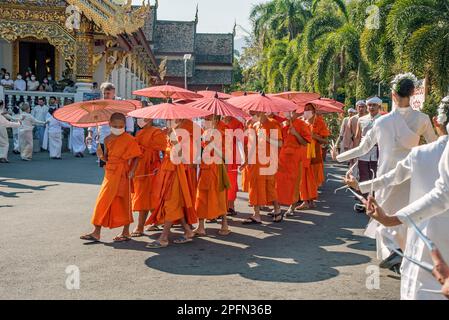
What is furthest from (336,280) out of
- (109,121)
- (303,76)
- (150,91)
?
(303,76)

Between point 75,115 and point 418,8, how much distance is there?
11.4 metres

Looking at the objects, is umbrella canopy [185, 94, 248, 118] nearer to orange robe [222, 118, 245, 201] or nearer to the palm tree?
orange robe [222, 118, 245, 201]

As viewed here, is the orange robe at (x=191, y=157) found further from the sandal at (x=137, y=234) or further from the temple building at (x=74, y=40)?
the temple building at (x=74, y=40)

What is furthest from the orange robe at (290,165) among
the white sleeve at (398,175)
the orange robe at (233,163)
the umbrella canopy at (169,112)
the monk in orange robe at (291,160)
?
the white sleeve at (398,175)

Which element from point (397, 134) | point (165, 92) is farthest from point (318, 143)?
point (397, 134)

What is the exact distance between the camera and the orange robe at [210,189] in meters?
7.66

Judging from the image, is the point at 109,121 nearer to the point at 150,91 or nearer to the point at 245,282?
the point at 150,91

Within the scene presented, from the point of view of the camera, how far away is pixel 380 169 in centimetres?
597

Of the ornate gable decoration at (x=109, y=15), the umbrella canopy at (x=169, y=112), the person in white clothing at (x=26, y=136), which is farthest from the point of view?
the ornate gable decoration at (x=109, y=15)

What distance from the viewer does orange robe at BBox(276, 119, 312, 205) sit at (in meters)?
9.41

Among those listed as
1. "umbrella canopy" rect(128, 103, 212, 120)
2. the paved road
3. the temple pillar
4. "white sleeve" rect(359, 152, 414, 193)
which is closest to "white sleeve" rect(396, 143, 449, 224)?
"white sleeve" rect(359, 152, 414, 193)

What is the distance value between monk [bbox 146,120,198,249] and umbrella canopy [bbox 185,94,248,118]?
0.39 m

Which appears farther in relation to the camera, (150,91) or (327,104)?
(327,104)

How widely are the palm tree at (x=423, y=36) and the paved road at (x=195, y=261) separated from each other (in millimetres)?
7083
